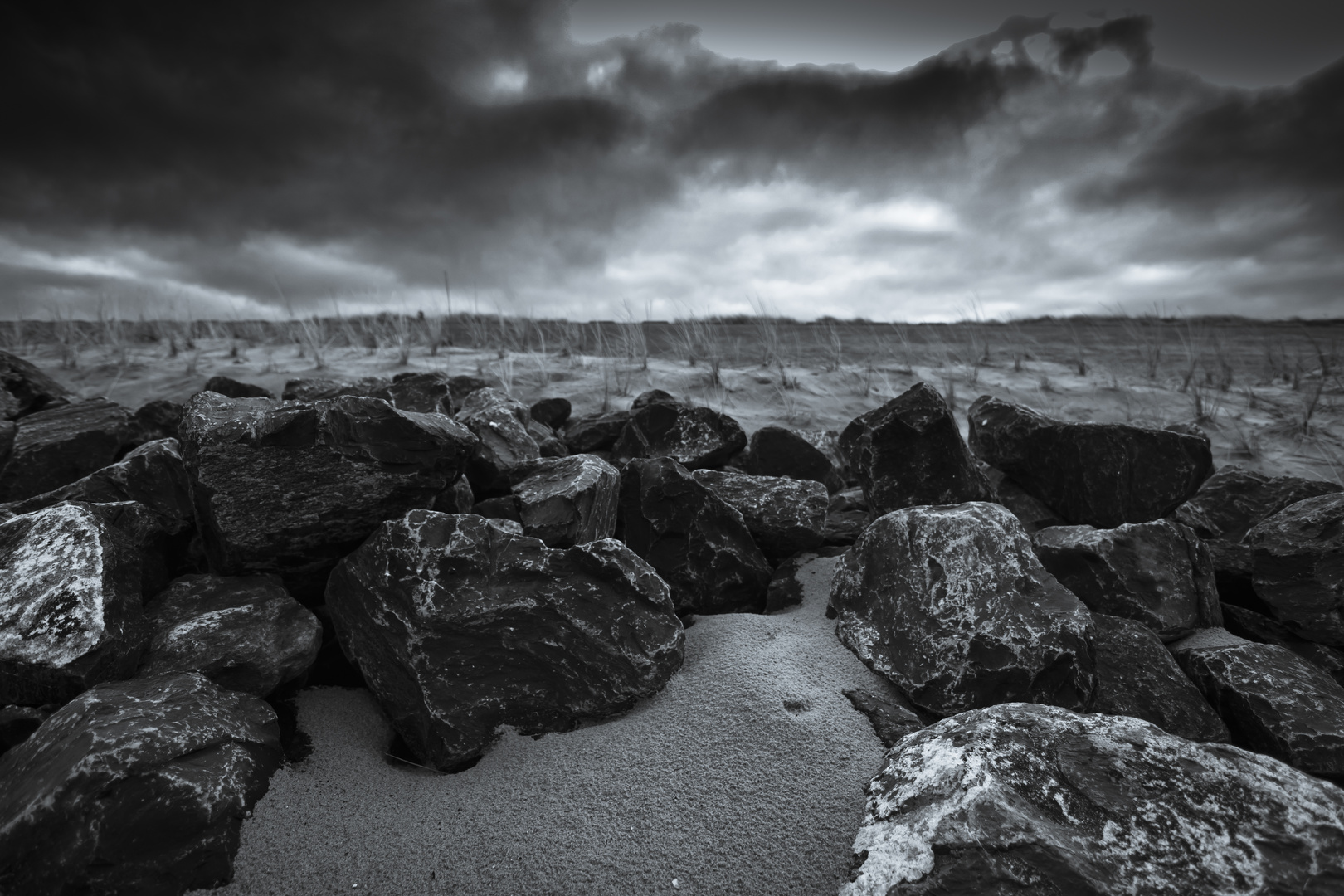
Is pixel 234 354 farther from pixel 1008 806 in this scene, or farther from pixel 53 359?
pixel 1008 806

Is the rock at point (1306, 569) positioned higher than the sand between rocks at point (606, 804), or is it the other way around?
the rock at point (1306, 569)

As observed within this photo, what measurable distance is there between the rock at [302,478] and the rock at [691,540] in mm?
968

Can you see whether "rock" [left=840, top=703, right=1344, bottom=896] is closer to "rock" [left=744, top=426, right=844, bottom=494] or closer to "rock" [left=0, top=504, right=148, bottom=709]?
"rock" [left=0, top=504, right=148, bottom=709]

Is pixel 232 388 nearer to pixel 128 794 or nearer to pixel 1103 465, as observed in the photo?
pixel 128 794

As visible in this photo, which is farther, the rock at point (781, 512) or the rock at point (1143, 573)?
the rock at point (781, 512)

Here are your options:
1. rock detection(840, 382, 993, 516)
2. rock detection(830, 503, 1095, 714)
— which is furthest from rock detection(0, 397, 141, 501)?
rock detection(840, 382, 993, 516)

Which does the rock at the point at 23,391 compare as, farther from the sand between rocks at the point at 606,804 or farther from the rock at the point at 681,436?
the sand between rocks at the point at 606,804

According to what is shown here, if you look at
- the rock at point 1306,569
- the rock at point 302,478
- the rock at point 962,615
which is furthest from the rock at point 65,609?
the rock at point 1306,569

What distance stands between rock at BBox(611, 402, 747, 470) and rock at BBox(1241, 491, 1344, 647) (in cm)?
272

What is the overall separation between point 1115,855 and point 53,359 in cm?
1112

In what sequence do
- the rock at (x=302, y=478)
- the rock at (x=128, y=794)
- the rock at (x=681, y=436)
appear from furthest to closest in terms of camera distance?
1. the rock at (x=681, y=436)
2. the rock at (x=302, y=478)
3. the rock at (x=128, y=794)

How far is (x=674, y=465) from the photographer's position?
3.34 metres

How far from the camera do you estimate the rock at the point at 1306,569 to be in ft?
9.39

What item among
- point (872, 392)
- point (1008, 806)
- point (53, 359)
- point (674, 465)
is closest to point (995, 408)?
point (674, 465)
